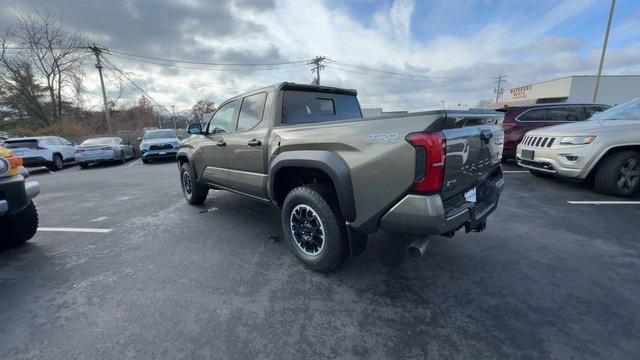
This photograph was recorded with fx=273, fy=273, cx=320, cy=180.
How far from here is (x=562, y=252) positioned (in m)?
2.99

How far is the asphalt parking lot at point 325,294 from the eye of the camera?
6.08 ft

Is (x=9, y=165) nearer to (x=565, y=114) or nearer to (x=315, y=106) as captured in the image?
(x=315, y=106)

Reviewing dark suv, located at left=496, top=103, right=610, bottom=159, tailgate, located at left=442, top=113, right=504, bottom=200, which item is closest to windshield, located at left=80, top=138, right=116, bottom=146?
tailgate, located at left=442, top=113, right=504, bottom=200

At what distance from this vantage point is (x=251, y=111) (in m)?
3.55

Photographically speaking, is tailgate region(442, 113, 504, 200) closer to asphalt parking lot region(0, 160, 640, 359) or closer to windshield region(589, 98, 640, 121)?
asphalt parking lot region(0, 160, 640, 359)

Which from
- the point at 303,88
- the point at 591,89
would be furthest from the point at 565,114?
the point at 591,89

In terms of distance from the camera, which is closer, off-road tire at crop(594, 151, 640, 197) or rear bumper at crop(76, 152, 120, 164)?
off-road tire at crop(594, 151, 640, 197)

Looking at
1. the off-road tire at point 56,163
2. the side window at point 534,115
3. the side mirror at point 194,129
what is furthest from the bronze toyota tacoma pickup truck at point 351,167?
the off-road tire at point 56,163

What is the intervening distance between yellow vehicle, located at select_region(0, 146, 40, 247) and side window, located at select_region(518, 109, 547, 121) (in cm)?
1009

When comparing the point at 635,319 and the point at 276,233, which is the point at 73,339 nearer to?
the point at 276,233

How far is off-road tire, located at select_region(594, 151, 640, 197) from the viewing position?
4.62m

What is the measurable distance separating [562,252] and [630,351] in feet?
4.88

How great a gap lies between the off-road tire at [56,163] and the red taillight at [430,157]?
15636 mm

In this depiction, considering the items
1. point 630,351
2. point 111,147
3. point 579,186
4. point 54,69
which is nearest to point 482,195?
point 630,351
